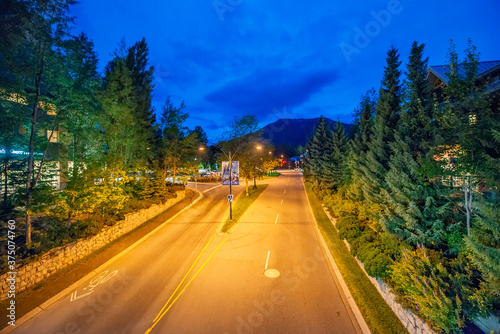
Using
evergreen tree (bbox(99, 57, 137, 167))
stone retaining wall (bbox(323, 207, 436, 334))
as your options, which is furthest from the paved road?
evergreen tree (bbox(99, 57, 137, 167))

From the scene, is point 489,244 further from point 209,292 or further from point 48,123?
point 48,123

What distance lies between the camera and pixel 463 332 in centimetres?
617

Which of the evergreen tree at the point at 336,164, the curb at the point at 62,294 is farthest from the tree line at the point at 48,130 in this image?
the evergreen tree at the point at 336,164

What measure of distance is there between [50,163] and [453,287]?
20535 mm

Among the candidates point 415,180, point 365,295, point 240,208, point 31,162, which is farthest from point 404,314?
point 240,208

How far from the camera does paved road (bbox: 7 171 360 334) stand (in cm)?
796

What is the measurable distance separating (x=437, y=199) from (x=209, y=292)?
11.4 metres

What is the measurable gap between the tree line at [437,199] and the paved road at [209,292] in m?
2.83

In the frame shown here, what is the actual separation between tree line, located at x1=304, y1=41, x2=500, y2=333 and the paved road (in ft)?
9.29

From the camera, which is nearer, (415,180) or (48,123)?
(415,180)

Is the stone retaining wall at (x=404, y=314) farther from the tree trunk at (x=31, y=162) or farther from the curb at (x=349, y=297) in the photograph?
the tree trunk at (x=31, y=162)

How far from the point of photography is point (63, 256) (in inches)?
469

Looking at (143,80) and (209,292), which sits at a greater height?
(143,80)

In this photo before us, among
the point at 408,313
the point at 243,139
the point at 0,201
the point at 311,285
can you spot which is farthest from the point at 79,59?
the point at 243,139
